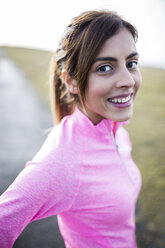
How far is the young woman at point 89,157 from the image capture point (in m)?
1.16

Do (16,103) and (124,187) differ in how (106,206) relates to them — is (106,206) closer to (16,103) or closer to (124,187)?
(124,187)

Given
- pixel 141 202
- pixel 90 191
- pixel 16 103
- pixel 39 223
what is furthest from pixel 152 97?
pixel 90 191

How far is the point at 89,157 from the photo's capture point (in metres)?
1.47

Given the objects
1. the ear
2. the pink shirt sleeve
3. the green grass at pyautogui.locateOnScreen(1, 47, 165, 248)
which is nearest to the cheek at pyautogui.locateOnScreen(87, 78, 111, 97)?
the ear

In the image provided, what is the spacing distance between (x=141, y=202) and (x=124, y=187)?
1855 millimetres

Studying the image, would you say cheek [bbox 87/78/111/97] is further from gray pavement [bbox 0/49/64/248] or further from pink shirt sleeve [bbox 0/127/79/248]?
gray pavement [bbox 0/49/64/248]

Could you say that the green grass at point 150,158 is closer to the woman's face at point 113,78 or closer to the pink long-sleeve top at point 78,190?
the pink long-sleeve top at point 78,190

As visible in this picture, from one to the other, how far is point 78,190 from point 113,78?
83cm

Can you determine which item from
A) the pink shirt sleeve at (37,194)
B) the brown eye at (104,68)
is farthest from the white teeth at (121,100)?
the pink shirt sleeve at (37,194)

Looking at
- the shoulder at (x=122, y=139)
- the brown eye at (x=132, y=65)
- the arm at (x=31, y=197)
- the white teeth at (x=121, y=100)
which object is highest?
the brown eye at (x=132, y=65)

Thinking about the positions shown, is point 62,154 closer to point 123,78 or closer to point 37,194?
point 37,194

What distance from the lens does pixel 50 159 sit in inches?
49.0

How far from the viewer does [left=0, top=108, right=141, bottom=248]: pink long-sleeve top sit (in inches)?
42.7

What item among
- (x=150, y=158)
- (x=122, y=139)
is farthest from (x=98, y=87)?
(x=150, y=158)
